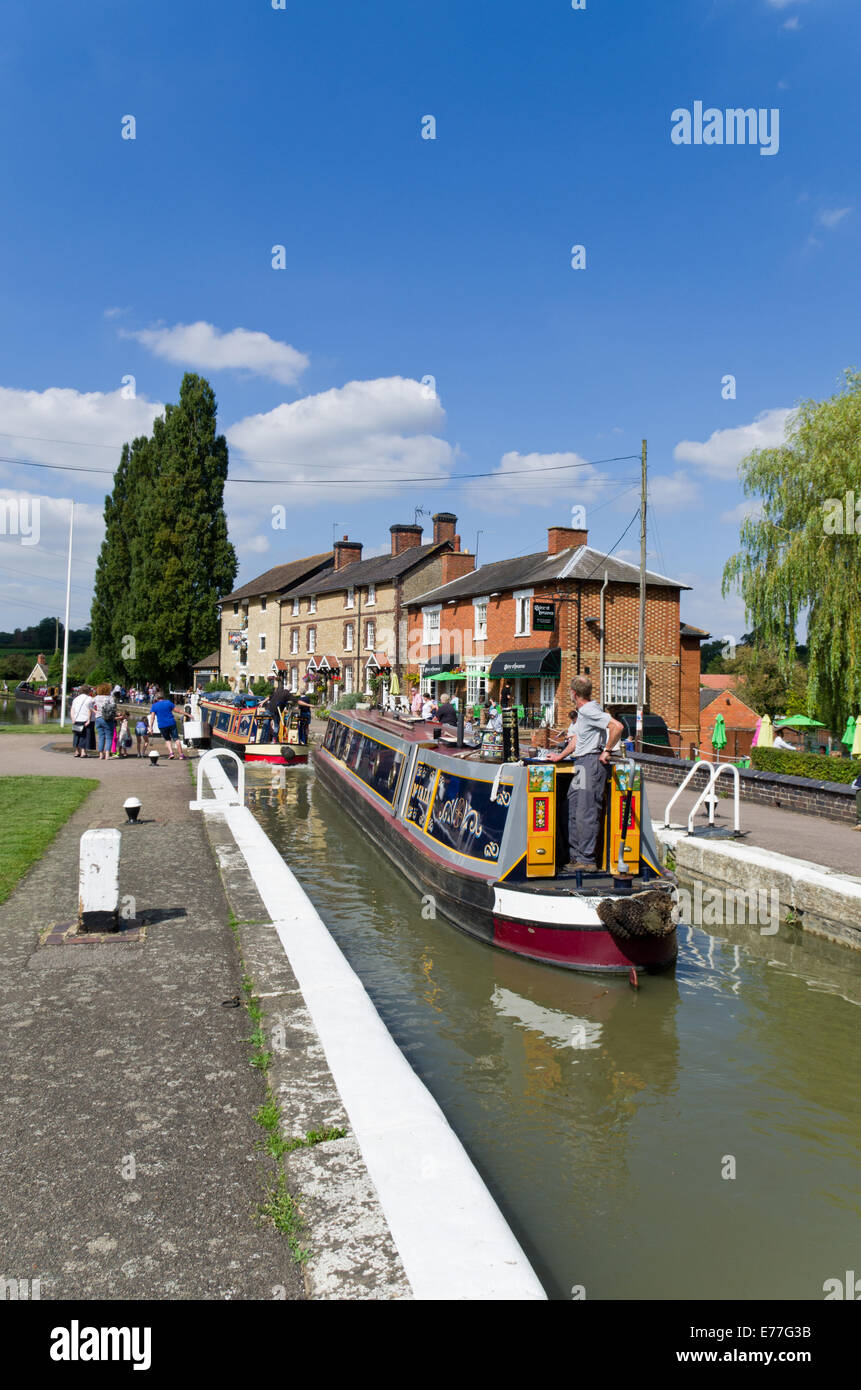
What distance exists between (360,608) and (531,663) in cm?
1280

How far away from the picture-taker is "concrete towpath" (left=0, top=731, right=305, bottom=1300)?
239cm

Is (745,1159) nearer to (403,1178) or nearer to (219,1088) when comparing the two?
(403,1178)

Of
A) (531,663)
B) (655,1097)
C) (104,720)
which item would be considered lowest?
(655,1097)

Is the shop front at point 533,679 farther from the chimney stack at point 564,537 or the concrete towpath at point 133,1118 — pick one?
the concrete towpath at point 133,1118

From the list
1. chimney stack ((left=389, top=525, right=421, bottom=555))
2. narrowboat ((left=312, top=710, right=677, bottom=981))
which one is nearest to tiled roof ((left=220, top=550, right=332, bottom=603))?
chimney stack ((left=389, top=525, right=421, bottom=555))

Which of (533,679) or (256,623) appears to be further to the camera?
(256,623)

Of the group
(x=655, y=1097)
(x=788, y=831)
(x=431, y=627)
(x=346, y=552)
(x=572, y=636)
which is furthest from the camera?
(x=346, y=552)

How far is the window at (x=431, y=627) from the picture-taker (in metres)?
32.4

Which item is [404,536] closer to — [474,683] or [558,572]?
[474,683]

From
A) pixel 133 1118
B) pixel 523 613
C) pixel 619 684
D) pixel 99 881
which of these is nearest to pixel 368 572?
pixel 523 613

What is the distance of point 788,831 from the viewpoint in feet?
34.7

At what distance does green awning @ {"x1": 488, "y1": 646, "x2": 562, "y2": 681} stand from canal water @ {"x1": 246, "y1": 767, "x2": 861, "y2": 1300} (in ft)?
58.1

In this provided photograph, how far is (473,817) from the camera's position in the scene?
749 cm
